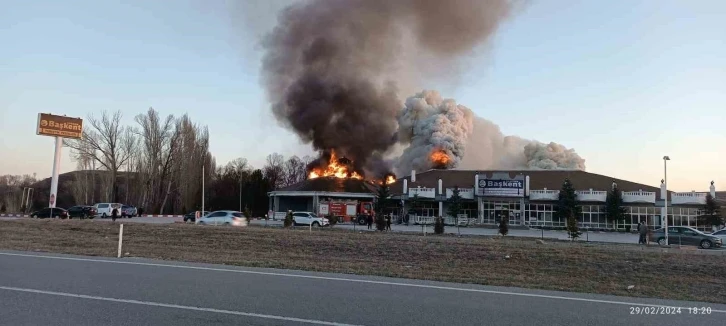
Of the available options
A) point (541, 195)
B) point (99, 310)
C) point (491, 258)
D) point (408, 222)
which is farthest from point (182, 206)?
point (99, 310)

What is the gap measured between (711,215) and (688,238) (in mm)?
23127

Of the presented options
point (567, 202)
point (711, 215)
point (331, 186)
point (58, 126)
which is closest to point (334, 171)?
point (331, 186)

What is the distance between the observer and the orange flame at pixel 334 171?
249 feet

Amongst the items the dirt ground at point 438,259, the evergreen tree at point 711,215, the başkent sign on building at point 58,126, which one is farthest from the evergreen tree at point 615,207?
the başkent sign on building at point 58,126

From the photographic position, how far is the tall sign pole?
38.9 meters

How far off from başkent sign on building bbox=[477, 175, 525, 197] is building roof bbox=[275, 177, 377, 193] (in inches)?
663

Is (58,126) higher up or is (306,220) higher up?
(58,126)

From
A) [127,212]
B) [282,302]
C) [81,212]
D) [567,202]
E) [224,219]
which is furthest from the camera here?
[127,212]

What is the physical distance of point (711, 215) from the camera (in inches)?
1826

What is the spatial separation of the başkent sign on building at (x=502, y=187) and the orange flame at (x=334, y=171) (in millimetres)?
24779

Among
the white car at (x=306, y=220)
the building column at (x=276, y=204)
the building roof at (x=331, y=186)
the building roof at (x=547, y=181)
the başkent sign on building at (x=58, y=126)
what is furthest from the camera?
the building column at (x=276, y=204)

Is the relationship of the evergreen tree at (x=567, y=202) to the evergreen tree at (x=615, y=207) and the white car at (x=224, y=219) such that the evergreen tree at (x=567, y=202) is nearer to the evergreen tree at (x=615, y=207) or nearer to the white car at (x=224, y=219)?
the evergreen tree at (x=615, y=207)

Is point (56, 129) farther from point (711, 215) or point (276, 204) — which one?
point (711, 215)

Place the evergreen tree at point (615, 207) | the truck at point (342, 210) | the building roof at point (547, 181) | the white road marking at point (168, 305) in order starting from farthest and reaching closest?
the building roof at point (547, 181)
the evergreen tree at point (615, 207)
the truck at point (342, 210)
the white road marking at point (168, 305)
